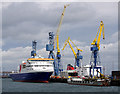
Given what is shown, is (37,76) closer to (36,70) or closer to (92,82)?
(36,70)

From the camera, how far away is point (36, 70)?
11231 cm

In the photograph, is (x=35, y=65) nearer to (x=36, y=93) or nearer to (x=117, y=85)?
(x=117, y=85)

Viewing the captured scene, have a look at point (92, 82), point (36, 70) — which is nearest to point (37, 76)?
point (36, 70)

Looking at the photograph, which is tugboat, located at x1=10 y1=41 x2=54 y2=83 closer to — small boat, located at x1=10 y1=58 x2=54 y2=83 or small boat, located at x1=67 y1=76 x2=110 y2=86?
small boat, located at x1=10 y1=58 x2=54 y2=83

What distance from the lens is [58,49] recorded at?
148 meters

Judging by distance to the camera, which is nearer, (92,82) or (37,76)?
(92,82)

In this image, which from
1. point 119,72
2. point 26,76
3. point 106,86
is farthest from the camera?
point 26,76

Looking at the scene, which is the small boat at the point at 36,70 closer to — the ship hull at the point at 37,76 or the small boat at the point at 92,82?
the ship hull at the point at 37,76

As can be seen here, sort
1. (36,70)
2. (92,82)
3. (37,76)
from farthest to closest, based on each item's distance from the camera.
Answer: (36,70)
(37,76)
(92,82)

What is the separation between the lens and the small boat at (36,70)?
108812mm

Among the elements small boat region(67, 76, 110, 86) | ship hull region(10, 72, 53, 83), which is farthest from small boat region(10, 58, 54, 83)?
small boat region(67, 76, 110, 86)

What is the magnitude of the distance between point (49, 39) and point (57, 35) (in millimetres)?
17365

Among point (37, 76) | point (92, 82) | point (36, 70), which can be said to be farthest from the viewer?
point (36, 70)

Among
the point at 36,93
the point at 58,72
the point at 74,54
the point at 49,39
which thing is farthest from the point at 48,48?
the point at 36,93
